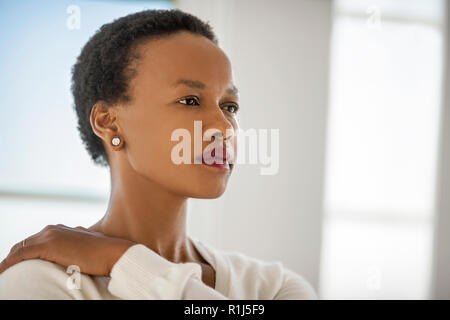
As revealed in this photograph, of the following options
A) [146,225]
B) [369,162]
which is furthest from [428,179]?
[146,225]

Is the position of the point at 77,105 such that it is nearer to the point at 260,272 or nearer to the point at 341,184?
the point at 260,272

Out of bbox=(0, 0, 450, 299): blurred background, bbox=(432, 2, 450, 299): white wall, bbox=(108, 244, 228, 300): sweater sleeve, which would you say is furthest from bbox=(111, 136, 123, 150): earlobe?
bbox=(432, 2, 450, 299): white wall

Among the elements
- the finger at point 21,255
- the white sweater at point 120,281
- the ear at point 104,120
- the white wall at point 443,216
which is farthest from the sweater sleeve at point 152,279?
the white wall at point 443,216

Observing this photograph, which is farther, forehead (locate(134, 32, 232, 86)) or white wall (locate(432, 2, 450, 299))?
white wall (locate(432, 2, 450, 299))

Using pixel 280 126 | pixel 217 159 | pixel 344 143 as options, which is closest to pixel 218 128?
pixel 217 159

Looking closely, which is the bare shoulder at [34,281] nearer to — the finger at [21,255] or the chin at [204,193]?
the finger at [21,255]

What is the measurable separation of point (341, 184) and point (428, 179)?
377mm

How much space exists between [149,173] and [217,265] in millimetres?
239

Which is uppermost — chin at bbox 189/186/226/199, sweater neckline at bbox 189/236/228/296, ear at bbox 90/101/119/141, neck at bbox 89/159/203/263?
ear at bbox 90/101/119/141

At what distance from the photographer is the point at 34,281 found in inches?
26.3

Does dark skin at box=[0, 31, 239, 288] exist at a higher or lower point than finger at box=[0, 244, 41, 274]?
higher

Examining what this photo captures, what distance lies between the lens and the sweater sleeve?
0.66 metres

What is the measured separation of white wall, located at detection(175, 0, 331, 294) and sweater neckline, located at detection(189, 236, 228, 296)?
0.76 m

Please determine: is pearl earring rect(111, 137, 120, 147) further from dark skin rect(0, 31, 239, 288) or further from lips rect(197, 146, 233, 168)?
lips rect(197, 146, 233, 168)
